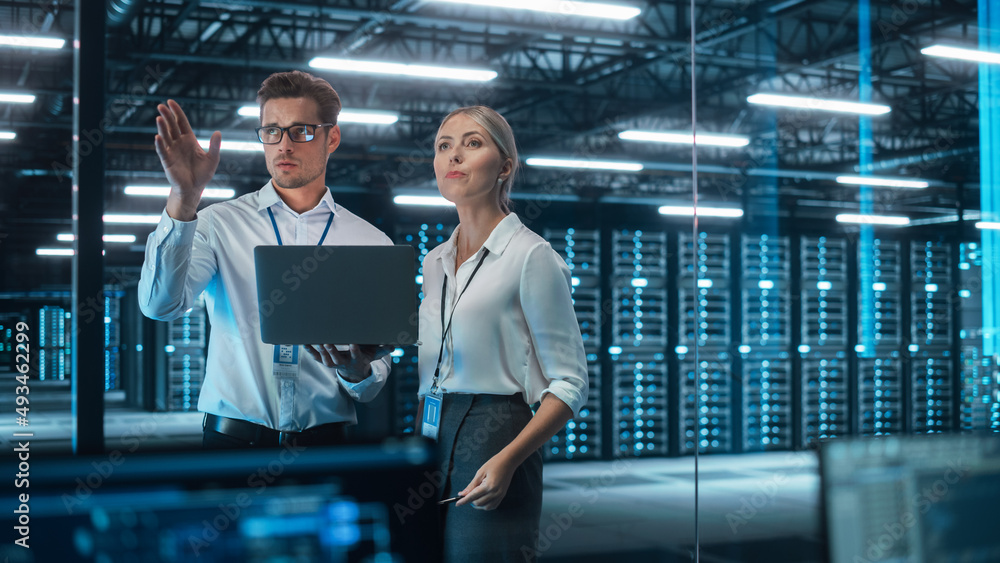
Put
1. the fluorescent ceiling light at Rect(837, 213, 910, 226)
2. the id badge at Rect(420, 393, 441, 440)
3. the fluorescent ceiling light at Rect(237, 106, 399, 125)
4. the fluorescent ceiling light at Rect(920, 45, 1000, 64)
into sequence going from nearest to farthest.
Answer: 1. the id badge at Rect(420, 393, 441, 440)
2. the fluorescent ceiling light at Rect(237, 106, 399, 125)
3. the fluorescent ceiling light at Rect(920, 45, 1000, 64)
4. the fluorescent ceiling light at Rect(837, 213, 910, 226)

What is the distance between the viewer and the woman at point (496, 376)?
1.29 meters

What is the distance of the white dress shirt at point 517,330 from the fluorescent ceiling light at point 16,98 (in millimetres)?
1702

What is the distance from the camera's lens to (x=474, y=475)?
1289mm

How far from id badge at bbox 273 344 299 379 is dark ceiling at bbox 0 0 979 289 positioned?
2.16 feet

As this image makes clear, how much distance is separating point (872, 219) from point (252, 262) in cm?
272

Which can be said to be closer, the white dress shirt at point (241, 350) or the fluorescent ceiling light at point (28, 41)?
the white dress shirt at point (241, 350)

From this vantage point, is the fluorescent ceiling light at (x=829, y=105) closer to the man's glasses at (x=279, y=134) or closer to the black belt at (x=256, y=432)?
the man's glasses at (x=279, y=134)

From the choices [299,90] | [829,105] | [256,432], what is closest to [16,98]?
[299,90]

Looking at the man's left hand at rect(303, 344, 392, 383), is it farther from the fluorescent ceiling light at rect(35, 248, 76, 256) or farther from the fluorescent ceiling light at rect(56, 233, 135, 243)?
the fluorescent ceiling light at rect(35, 248, 76, 256)

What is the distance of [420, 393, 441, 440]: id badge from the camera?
1.35 meters

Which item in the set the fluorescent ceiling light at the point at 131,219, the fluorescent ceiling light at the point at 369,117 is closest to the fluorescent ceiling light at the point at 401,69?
the fluorescent ceiling light at the point at 369,117

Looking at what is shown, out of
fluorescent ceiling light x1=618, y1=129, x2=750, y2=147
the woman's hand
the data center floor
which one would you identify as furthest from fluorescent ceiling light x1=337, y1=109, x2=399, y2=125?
the data center floor

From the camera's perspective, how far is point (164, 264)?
1.35 metres

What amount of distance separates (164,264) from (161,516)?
41cm
